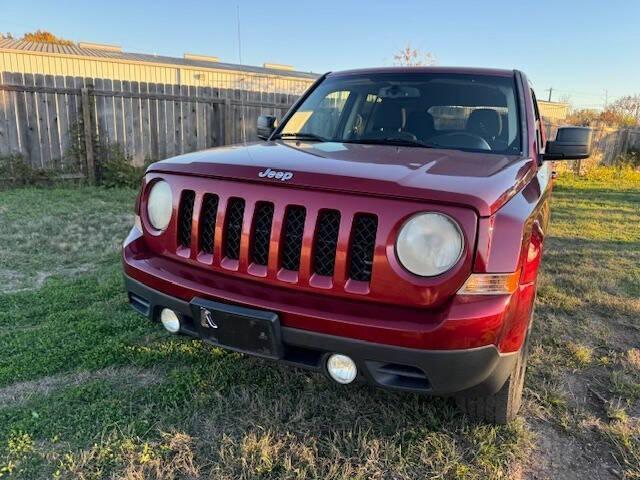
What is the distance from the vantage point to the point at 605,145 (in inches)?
696

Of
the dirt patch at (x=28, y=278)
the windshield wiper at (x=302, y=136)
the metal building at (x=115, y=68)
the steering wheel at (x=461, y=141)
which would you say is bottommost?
the dirt patch at (x=28, y=278)

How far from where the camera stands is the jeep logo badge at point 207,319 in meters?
2.04

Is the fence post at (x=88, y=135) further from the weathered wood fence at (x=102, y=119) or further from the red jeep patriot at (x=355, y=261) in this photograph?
the red jeep patriot at (x=355, y=261)

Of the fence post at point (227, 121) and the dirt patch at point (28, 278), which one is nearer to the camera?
the dirt patch at point (28, 278)

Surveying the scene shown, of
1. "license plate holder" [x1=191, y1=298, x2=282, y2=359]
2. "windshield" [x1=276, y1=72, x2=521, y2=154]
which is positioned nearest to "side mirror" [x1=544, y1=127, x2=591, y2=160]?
"windshield" [x1=276, y1=72, x2=521, y2=154]

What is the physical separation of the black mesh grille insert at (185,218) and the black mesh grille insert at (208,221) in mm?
94

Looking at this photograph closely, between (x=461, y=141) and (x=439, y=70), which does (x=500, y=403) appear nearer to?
(x=461, y=141)

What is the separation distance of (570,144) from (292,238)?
2.03 m

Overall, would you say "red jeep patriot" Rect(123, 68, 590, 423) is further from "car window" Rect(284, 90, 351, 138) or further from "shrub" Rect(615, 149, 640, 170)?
"shrub" Rect(615, 149, 640, 170)

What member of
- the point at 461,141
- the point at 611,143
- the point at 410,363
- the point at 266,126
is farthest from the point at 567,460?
the point at 611,143

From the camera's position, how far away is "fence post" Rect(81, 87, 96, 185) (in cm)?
862

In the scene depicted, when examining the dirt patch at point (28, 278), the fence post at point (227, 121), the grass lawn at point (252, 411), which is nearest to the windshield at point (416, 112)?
the grass lawn at point (252, 411)

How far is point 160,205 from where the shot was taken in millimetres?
2342

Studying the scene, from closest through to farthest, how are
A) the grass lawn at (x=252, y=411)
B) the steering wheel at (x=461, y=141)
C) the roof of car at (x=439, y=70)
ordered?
1. the grass lawn at (x=252, y=411)
2. the steering wheel at (x=461, y=141)
3. the roof of car at (x=439, y=70)
